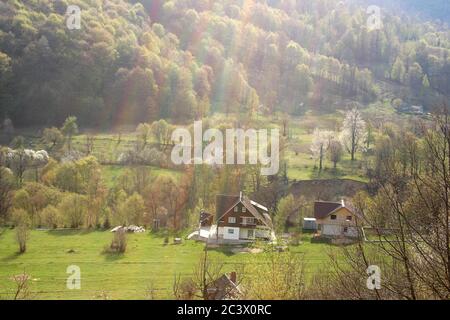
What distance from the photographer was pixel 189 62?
11500 centimetres

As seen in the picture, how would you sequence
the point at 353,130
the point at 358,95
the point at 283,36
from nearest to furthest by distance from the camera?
1. the point at 353,130
2. the point at 358,95
3. the point at 283,36

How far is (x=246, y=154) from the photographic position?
52.6 metres

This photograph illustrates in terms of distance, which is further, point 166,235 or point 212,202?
point 212,202

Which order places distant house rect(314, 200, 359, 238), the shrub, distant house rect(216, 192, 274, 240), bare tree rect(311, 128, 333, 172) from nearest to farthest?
the shrub → distant house rect(216, 192, 274, 240) → distant house rect(314, 200, 359, 238) → bare tree rect(311, 128, 333, 172)

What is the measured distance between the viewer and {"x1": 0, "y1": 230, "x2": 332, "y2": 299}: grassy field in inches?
893

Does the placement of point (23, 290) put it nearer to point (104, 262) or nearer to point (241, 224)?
point (104, 262)

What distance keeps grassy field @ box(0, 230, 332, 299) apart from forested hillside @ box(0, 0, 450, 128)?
187ft

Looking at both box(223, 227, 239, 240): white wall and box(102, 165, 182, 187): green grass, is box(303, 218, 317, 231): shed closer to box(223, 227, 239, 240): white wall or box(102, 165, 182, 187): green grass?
box(223, 227, 239, 240): white wall

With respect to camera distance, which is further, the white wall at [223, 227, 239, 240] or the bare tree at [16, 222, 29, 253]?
the white wall at [223, 227, 239, 240]

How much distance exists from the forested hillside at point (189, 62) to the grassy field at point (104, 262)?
57.1 metres

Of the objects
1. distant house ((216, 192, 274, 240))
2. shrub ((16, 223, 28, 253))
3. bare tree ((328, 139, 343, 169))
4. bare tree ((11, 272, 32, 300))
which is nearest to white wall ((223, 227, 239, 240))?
distant house ((216, 192, 274, 240))
